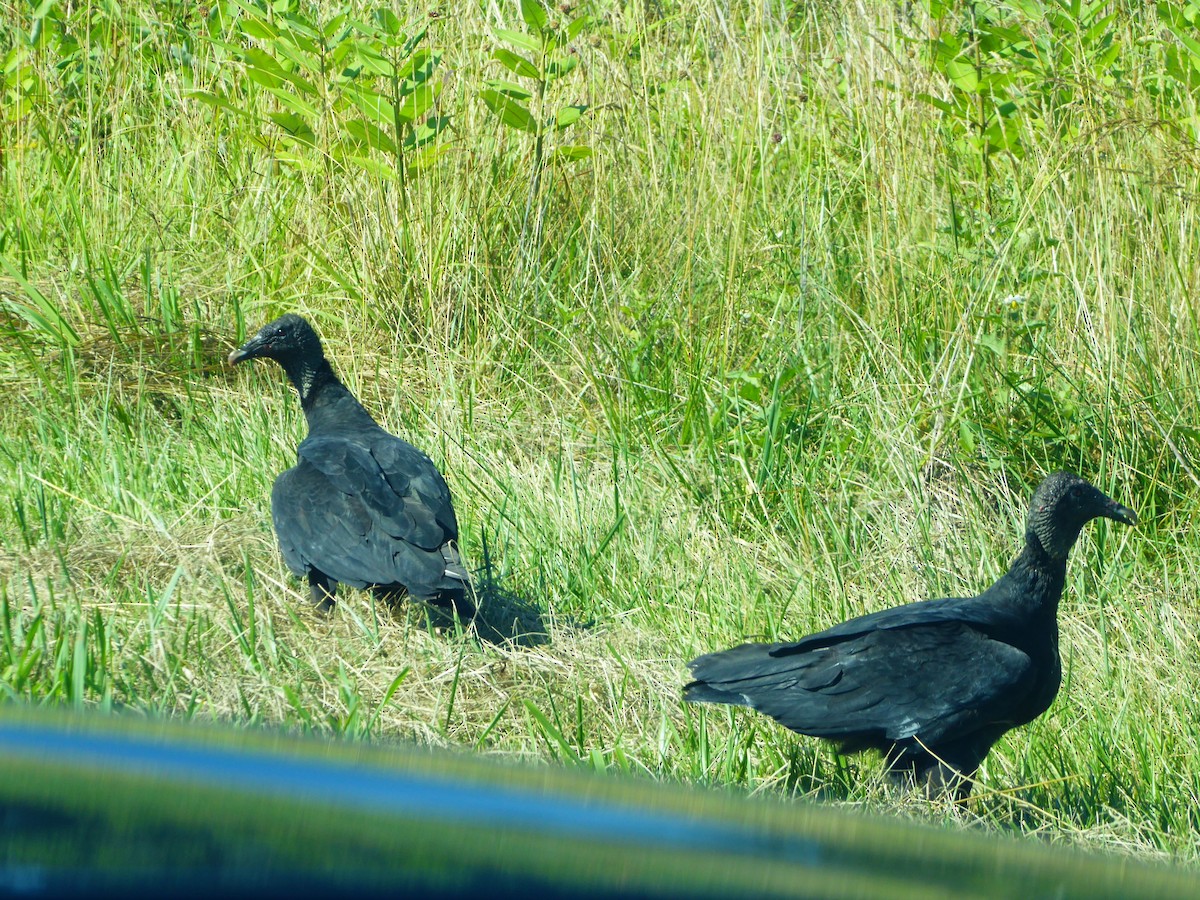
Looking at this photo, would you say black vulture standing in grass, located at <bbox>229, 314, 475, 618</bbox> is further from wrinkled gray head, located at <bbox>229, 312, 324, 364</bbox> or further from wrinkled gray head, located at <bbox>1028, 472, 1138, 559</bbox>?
wrinkled gray head, located at <bbox>1028, 472, 1138, 559</bbox>

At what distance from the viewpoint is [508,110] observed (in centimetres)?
523

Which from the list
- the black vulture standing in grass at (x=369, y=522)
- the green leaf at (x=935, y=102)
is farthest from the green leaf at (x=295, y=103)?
the green leaf at (x=935, y=102)

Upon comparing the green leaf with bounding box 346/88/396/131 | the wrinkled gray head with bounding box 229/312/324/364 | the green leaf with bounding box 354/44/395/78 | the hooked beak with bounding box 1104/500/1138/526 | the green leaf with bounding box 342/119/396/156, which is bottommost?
the hooked beak with bounding box 1104/500/1138/526

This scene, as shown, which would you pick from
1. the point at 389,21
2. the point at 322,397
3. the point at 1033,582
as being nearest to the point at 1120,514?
the point at 1033,582

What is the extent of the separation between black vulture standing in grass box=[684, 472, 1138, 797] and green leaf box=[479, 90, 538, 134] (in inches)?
109

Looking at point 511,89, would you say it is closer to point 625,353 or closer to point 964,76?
point 625,353

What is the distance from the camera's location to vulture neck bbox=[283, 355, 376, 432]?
14.5 feet

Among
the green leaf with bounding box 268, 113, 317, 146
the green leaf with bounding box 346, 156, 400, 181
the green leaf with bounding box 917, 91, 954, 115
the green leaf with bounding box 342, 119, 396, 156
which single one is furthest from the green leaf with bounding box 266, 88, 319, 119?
the green leaf with bounding box 917, 91, 954, 115

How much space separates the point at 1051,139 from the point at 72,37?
15.0 feet

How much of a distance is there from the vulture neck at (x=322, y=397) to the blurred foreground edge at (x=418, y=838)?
344cm

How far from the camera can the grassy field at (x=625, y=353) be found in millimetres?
3365

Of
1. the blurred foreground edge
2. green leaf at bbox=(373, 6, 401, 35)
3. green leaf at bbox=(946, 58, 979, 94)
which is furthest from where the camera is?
green leaf at bbox=(373, 6, 401, 35)

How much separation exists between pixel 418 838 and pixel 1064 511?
3019 millimetres

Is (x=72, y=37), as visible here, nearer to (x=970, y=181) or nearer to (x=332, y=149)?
(x=332, y=149)
